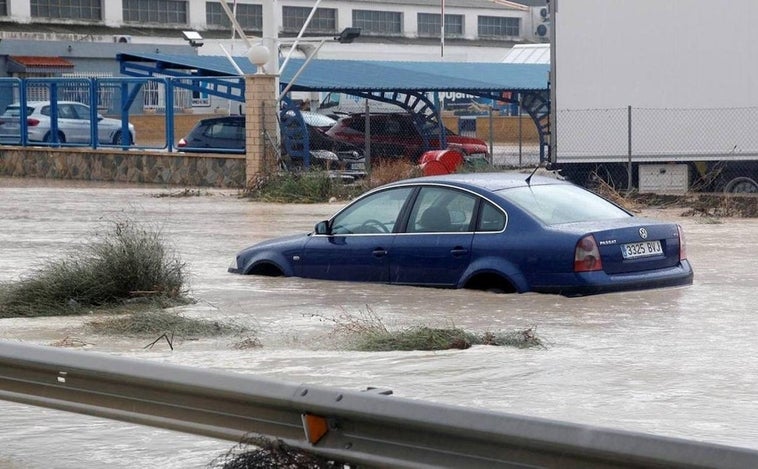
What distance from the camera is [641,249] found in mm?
12281

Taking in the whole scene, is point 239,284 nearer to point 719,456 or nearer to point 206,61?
point 719,456

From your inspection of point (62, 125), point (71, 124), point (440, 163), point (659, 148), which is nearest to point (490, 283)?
point (659, 148)

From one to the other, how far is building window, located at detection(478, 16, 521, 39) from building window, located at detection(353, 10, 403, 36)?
18.5ft

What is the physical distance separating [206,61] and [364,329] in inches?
938

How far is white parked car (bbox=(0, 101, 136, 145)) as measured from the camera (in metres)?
36.2

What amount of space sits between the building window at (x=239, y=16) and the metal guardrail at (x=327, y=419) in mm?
54852

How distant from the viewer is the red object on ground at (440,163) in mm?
27500

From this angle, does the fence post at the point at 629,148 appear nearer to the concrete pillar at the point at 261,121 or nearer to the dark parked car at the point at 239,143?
the dark parked car at the point at 239,143

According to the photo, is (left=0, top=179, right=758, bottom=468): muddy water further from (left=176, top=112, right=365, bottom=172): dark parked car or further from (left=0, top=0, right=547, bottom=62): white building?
(left=0, top=0, right=547, bottom=62): white building

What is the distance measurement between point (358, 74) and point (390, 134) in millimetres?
2394

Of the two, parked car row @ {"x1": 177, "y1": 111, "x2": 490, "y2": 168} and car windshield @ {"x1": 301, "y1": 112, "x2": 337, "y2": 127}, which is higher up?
car windshield @ {"x1": 301, "y1": 112, "x2": 337, "y2": 127}

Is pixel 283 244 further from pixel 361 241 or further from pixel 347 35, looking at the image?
pixel 347 35

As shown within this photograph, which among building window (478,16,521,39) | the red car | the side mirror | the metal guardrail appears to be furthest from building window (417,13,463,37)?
the metal guardrail

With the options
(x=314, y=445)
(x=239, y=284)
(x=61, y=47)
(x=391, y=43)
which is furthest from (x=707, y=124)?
(x=391, y=43)
